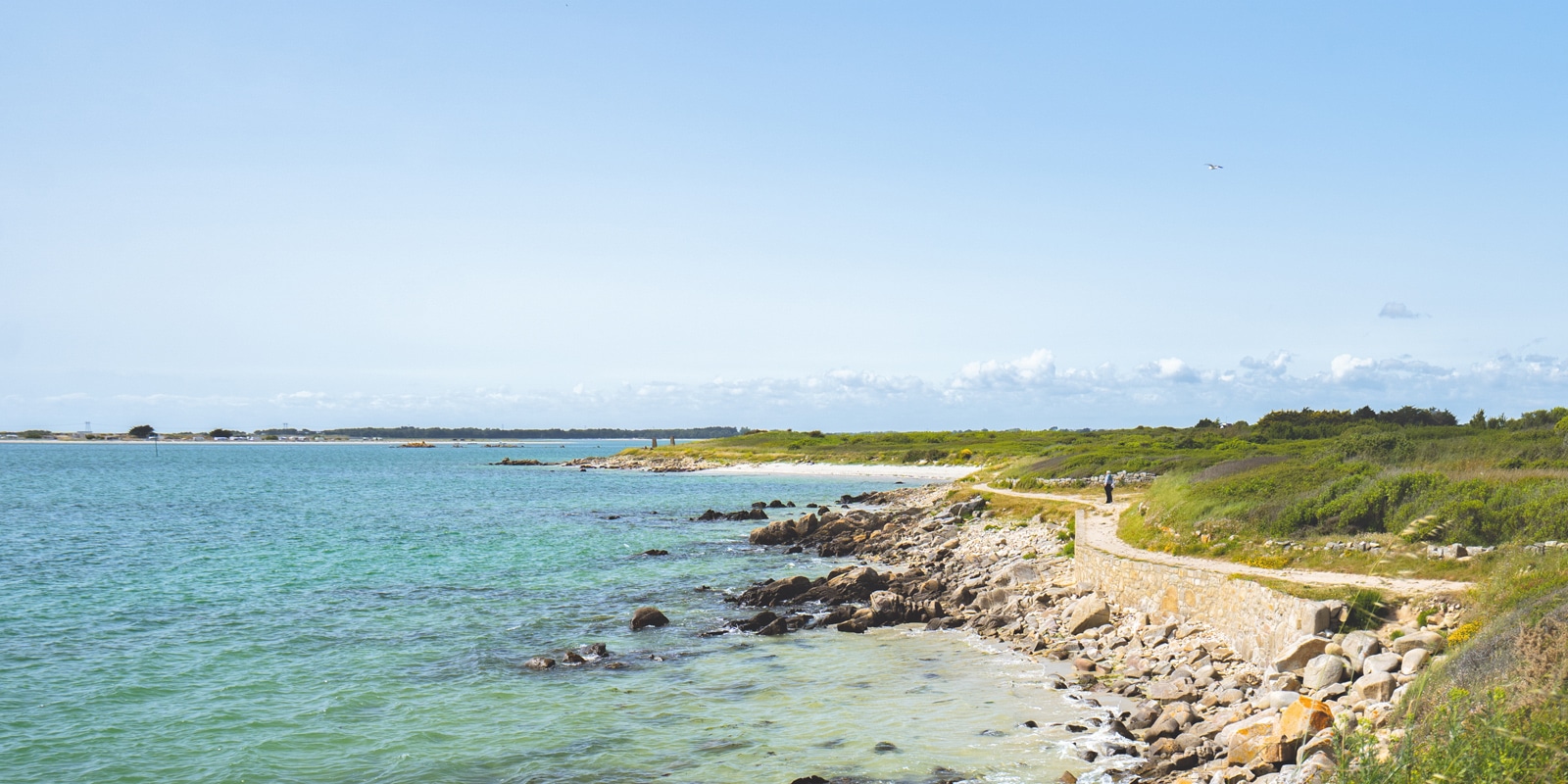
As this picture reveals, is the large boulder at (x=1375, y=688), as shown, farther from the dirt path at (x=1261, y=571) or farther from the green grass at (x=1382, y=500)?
the green grass at (x=1382, y=500)

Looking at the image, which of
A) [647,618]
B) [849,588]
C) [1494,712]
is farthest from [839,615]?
[1494,712]

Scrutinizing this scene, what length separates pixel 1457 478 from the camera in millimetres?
20922

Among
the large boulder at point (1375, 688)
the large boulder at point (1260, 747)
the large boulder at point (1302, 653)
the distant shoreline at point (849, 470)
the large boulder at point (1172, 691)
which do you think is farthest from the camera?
the distant shoreline at point (849, 470)

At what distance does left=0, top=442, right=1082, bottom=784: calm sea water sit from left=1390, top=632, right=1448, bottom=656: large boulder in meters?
4.93

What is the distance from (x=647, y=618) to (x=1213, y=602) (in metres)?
13.7

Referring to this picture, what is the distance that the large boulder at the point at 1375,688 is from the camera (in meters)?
12.5

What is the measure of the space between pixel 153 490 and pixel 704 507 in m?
50.4

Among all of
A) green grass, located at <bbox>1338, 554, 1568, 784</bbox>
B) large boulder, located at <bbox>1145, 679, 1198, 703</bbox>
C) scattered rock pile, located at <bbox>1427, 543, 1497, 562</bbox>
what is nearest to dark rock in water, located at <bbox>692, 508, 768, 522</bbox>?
large boulder, located at <bbox>1145, 679, 1198, 703</bbox>

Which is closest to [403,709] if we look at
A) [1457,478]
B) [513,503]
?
[1457,478]

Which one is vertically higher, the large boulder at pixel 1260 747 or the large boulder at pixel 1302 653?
the large boulder at pixel 1302 653

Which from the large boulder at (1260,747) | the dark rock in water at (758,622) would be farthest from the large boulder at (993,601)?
the large boulder at (1260,747)

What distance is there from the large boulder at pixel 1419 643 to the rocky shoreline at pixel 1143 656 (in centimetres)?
2

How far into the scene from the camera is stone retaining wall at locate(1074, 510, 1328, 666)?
1566cm

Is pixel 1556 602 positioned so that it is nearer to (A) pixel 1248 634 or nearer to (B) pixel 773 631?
(A) pixel 1248 634
